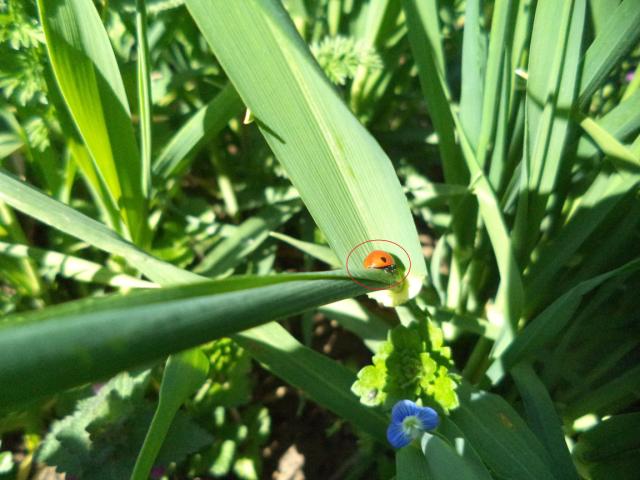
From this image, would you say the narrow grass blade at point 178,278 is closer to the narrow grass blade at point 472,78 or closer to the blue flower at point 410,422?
the blue flower at point 410,422

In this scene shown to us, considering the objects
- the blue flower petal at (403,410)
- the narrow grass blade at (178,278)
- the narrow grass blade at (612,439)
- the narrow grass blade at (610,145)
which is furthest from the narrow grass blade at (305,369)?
the narrow grass blade at (610,145)

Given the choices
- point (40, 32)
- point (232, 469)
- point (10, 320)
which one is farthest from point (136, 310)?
point (232, 469)

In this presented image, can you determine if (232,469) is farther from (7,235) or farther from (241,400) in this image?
(7,235)

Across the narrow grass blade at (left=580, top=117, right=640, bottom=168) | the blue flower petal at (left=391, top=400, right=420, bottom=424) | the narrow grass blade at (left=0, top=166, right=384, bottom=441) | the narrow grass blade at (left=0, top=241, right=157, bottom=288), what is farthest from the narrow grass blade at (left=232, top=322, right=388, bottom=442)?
the narrow grass blade at (left=580, top=117, right=640, bottom=168)

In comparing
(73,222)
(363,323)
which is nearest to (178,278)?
(73,222)

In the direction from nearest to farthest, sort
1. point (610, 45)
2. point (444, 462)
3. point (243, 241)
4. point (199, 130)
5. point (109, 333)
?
point (109, 333) → point (444, 462) → point (610, 45) → point (199, 130) → point (243, 241)

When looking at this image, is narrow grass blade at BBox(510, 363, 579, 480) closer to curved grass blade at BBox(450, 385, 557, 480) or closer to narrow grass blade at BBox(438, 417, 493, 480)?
curved grass blade at BBox(450, 385, 557, 480)

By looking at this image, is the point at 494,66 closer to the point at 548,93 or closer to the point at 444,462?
the point at 548,93
